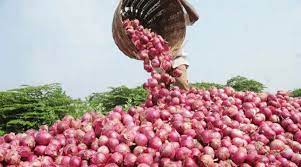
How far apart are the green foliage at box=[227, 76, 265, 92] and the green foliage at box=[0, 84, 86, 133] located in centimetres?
1059

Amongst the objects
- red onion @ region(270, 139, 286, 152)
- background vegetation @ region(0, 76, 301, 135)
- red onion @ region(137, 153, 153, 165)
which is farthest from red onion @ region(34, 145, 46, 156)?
background vegetation @ region(0, 76, 301, 135)

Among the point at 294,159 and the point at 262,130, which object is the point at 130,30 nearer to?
the point at 262,130

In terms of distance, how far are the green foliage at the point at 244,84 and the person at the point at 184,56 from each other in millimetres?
14070

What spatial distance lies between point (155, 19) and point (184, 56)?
2.05 feet

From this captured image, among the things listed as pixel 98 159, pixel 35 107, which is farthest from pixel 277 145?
pixel 35 107

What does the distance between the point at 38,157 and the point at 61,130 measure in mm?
224

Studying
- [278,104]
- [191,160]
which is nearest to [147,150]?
[191,160]

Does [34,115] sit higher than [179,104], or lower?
higher

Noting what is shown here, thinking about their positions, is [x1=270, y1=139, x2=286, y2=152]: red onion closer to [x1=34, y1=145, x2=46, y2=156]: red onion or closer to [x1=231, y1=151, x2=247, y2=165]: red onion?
[x1=231, y1=151, x2=247, y2=165]: red onion

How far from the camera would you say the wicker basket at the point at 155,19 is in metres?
3.60

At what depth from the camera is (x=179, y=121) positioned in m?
2.14

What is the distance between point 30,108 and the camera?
26.3ft

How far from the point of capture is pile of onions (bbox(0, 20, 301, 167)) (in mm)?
1881

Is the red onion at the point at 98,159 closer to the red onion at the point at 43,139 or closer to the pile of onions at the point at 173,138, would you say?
the pile of onions at the point at 173,138
